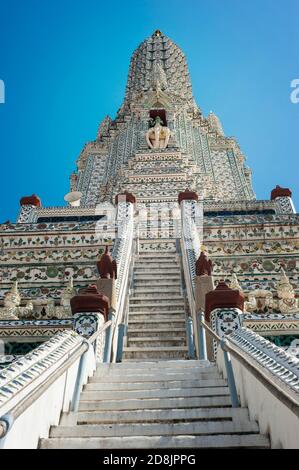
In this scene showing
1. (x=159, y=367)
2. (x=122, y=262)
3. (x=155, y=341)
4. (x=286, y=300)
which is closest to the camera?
(x=159, y=367)

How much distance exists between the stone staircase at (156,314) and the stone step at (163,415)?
9.42 feet

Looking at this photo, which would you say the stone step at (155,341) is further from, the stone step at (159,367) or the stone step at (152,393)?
the stone step at (152,393)

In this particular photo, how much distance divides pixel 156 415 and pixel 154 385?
734 millimetres

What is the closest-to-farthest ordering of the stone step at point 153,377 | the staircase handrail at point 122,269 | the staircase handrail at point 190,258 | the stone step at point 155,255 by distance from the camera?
the stone step at point 153,377 < the staircase handrail at point 122,269 < the staircase handrail at point 190,258 < the stone step at point 155,255

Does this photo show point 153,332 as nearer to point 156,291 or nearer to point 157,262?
point 156,291

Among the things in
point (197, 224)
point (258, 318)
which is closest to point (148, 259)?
point (197, 224)

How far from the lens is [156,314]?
25.3ft

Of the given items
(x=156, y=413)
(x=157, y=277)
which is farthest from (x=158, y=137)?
(x=156, y=413)

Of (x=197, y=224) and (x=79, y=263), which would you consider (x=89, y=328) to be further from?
(x=197, y=224)

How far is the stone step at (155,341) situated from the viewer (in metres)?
6.97

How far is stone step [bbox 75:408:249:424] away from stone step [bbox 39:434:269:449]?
45 centimetres

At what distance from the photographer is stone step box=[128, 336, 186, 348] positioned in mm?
6973

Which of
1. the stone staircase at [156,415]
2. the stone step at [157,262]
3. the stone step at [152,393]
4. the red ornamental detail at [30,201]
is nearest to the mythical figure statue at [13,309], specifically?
the stone staircase at [156,415]

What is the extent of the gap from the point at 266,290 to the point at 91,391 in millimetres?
4430
